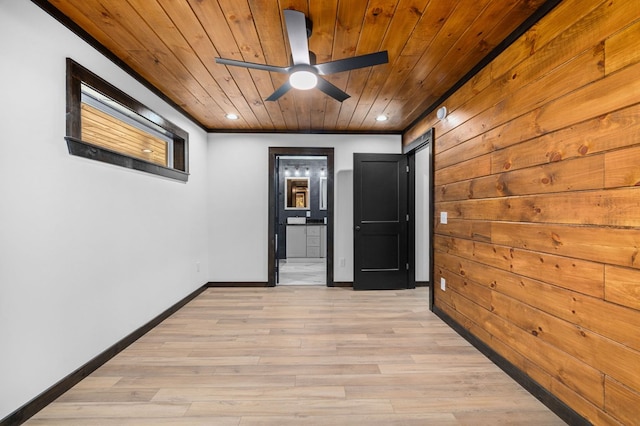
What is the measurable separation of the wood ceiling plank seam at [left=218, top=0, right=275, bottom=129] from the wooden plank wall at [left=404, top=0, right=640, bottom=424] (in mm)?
1718

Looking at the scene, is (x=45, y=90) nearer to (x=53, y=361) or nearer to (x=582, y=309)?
(x=53, y=361)

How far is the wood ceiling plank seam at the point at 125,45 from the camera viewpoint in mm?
1798

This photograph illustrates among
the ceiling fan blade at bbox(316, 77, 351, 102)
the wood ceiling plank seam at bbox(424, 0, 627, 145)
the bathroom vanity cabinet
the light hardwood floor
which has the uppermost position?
the ceiling fan blade at bbox(316, 77, 351, 102)

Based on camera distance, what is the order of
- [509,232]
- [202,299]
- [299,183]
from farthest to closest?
[299,183], [202,299], [509,232]

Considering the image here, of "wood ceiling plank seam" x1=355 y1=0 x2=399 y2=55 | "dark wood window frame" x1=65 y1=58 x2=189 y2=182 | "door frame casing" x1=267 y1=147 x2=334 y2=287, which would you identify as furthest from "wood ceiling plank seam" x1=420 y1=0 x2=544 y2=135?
"dark wood window frame" x1=65 y1=58 x2=189 y2=182

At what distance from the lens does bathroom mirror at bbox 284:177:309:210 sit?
7.92 meters


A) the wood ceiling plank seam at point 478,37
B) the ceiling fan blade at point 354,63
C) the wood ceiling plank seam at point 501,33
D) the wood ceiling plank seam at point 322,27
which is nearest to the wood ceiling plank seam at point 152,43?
the wood ceiling plank seam at point 322,27

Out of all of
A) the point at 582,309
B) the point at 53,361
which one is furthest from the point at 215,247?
the point at 582,309

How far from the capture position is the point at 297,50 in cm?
186

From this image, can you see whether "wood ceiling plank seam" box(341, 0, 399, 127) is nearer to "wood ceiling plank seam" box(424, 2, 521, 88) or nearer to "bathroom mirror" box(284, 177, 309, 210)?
"wood ceiling plank seam" box(424, 2, 521, 88)

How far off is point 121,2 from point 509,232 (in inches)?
109

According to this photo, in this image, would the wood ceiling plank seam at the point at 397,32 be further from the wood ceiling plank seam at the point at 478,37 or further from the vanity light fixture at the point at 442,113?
the vanity light fixture at the point at 442,113

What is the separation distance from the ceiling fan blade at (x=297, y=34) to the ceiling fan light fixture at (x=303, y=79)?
7cm

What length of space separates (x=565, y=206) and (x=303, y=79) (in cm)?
174
